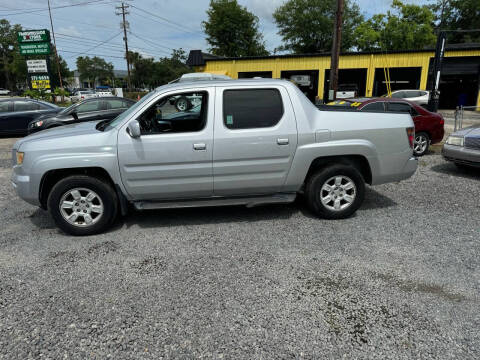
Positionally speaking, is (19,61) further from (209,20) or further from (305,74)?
(305,74)

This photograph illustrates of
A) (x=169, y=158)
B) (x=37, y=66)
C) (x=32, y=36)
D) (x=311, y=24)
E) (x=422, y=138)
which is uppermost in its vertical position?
(x=311, y=24)

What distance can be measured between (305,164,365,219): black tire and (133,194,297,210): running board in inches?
12.0

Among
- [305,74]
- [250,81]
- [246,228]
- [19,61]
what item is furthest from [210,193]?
[19,61]

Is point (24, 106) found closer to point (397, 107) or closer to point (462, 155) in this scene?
point (397, 107)

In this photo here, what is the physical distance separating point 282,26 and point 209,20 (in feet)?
41.9

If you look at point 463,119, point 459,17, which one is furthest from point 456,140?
point 459,17

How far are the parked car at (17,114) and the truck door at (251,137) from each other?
10.9m

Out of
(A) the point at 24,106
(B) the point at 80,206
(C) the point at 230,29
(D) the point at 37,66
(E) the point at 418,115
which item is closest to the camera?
(B) the point at 80,206

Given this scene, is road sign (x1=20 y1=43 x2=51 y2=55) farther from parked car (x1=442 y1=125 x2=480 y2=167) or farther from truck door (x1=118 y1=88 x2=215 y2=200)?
parked car (x1=442 y1=125 x2=480 y2=167)

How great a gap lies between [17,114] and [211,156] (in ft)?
39.2

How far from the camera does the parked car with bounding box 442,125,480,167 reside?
6.58 metres

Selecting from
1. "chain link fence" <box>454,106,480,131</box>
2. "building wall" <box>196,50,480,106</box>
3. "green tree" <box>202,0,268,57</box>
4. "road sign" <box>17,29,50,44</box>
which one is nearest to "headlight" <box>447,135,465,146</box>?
"chain link fence" <box>454,106,480,131</box>

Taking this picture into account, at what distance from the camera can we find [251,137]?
4.07 m

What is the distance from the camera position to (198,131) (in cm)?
405
